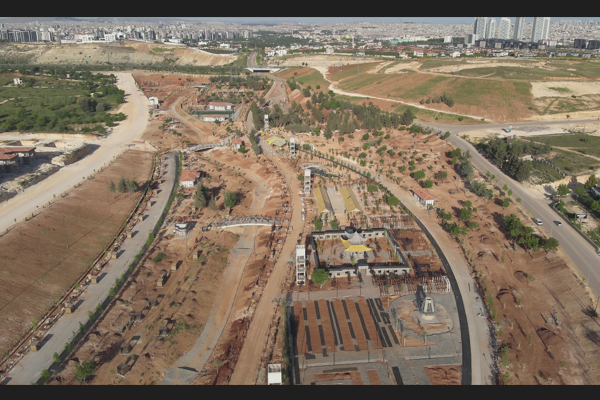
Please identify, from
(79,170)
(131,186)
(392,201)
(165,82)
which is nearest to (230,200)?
(131,186)

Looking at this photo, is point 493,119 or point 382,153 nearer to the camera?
point 382,153

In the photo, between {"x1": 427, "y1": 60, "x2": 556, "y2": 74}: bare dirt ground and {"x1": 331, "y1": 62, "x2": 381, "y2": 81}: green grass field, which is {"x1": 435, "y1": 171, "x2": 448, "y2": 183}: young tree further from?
{"x1": 331, "y1": 62, "x2": 381, "y2": 81}: green grass field

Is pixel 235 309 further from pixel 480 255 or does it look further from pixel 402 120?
pixel 402 120

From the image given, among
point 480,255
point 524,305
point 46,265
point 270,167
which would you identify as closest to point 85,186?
point 46,265

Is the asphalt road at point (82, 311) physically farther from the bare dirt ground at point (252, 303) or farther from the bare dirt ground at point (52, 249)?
the bare dirt ground at point (252, 303)

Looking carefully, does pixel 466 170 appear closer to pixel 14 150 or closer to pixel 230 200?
pixel 230 200

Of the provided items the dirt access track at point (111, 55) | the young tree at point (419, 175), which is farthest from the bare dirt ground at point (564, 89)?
the dirt access track at point (111, 55)

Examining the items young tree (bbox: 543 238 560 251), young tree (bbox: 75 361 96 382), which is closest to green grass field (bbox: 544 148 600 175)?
young tree (bbox: 543 238 560 251)
